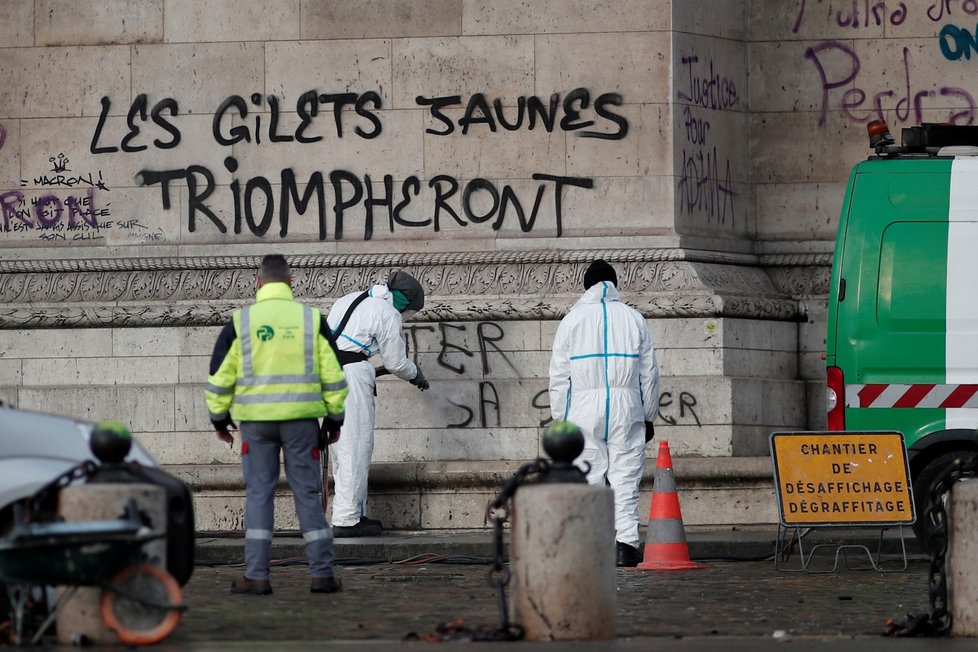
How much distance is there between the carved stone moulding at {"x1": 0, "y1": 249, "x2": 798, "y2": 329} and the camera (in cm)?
1514

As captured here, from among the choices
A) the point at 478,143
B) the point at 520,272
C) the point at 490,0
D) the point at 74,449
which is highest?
the point at 490,0

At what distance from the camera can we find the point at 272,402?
10.4 meters

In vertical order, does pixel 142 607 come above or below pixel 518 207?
below

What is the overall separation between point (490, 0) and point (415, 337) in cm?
254

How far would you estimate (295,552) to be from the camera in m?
13.4

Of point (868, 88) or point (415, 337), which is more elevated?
point (868, 88)

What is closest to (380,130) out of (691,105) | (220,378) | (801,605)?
(691,105)

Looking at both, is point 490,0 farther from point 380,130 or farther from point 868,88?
point 868,88

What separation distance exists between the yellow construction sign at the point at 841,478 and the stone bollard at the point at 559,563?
13.6ft

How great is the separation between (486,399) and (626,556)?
285 centimetres

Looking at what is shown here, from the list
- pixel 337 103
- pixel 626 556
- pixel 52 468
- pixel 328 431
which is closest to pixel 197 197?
pixel 337 103

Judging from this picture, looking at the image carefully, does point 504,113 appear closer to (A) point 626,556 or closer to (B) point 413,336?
(B) point 413,336

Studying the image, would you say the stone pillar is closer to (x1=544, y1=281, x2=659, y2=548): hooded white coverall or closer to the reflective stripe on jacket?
the reflective stripe on jacket

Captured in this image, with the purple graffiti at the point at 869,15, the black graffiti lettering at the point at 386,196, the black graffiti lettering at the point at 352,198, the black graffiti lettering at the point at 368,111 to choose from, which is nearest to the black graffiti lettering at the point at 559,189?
the black graffiti lettering at the point at 352,198
